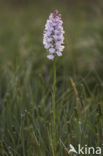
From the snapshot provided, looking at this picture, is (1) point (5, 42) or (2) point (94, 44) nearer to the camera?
(2) point (94, 44)

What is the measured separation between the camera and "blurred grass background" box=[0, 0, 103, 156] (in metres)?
2.79

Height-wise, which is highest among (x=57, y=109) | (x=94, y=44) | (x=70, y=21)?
(x=70, y=21)

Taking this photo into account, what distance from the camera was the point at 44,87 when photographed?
403cm

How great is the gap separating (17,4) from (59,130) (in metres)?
11.1

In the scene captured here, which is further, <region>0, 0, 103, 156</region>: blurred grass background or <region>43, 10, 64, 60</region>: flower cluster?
<region>0, 0, 103, 156</region>: blurred grass background

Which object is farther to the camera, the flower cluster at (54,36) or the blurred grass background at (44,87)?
the blurred grass background at (44,87)

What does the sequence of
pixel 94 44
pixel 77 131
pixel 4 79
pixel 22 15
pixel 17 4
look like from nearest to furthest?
pixel 77 131, pixel 4 79, pixel 94 44, pixel 22 15, pixel 17 4

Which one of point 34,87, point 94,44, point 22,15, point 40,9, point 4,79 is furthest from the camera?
point 40,9

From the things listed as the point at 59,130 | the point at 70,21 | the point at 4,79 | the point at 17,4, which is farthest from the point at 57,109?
the point at 17,4

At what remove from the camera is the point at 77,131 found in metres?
2.65

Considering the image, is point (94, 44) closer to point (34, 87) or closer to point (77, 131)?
point (34, 87)

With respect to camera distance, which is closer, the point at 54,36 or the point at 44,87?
the point at 54,36

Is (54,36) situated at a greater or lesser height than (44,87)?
greater

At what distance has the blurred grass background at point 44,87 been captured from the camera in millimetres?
2793
